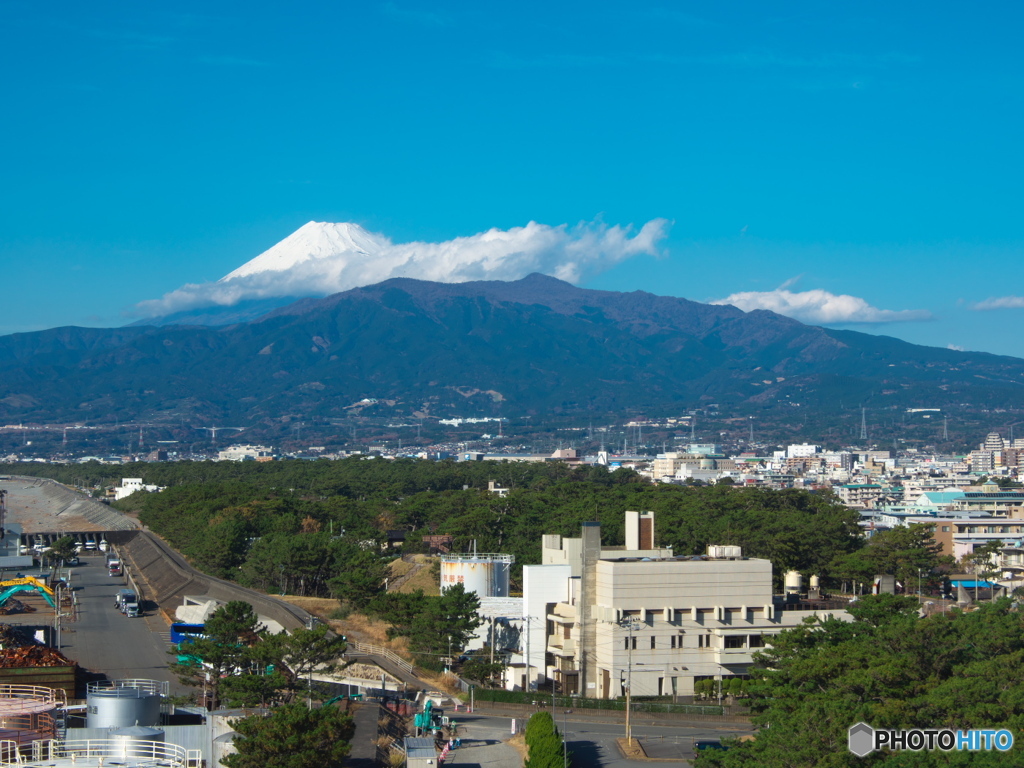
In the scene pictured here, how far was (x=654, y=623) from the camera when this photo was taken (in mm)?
37219

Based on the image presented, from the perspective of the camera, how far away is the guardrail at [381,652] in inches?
1553

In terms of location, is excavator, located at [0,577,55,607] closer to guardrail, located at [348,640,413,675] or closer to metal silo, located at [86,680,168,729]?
guardrail, located at [348,640,413,675]

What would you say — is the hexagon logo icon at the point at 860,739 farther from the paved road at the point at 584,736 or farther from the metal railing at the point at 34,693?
the metal railing at the point at 34,693

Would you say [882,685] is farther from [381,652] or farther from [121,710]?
[381,652]

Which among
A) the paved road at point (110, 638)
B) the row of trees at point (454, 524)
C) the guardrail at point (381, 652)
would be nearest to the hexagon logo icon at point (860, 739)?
the guardrail at point (381, 652)

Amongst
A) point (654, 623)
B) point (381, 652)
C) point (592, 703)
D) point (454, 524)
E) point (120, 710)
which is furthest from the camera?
point (454, 524)

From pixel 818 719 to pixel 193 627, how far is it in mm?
26766

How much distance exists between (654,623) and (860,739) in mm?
14827

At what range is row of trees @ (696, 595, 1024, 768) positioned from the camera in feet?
74.1

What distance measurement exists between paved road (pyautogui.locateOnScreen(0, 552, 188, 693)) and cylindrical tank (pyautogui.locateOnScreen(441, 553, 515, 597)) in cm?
1033

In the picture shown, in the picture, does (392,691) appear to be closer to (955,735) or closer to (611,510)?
(955,735)

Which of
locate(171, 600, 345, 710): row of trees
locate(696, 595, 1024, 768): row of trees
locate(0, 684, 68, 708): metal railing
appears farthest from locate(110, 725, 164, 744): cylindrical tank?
locate(696, 595, 1024, 768): row of trees

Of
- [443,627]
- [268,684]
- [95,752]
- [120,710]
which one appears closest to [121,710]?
[120,710]

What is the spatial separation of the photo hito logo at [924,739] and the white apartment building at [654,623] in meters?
12.3
